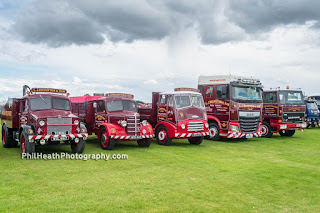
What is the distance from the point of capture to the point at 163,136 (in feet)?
49.0

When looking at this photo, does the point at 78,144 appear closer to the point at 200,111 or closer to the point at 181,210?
the point at 200,111

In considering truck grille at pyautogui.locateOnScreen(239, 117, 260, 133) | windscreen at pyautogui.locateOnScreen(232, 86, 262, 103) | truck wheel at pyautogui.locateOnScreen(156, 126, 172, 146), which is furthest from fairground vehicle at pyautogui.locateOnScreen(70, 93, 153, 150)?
truck grille at pyautogui.locateOnScreen(239, 117, 260, 133)

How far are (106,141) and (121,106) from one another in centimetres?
194

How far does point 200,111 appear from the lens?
14797 millimetres

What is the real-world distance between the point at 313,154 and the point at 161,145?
664 cm

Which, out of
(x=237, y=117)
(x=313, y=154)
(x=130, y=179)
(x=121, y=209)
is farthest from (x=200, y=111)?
(x=121, y=209)

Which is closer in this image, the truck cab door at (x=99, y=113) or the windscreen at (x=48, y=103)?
the windscreen at (x=48, y=103)

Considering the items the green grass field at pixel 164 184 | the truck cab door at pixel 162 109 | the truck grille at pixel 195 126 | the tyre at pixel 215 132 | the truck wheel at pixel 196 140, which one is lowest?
the green grass field at pixel 164 184

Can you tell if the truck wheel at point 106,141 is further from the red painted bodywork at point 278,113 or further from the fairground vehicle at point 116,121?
the red painted bodywork at point 278,113

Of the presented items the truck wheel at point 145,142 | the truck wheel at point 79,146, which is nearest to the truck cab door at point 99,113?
the truck wheel at point 145,142

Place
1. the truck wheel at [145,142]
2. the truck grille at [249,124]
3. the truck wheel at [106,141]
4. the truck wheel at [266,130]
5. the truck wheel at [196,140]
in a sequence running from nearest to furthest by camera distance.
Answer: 1. the truck wheel at [106,141]
2. the truck wheel at [145,142]
3. the truck wheel at [196,140]
4. the truck grille at [249,124]
5. the truck wheel at [266,130]

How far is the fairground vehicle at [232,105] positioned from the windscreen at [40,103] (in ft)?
28.1

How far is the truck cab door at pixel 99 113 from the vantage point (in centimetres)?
1399

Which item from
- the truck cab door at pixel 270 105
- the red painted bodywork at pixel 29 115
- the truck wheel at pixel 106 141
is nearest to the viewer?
the red painted bodywork at pixel 29 115
